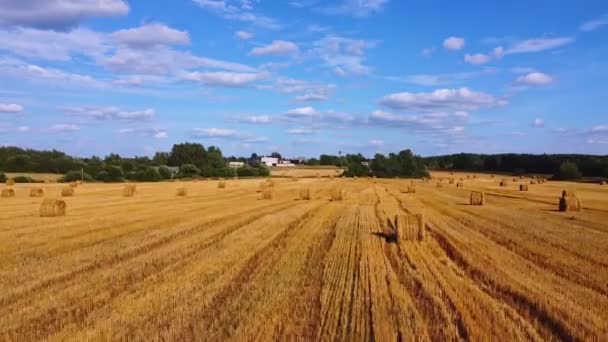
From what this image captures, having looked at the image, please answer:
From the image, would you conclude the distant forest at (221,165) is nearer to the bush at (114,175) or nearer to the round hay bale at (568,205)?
the bush at (114,175)

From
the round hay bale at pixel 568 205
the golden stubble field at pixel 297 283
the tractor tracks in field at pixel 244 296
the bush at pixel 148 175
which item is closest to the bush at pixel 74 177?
the bush at pixel 148 175

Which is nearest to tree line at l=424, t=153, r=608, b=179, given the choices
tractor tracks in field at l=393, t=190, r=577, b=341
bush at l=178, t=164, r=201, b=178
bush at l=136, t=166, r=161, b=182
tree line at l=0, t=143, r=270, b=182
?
tree line at l=0, t=143, r=270, b=182

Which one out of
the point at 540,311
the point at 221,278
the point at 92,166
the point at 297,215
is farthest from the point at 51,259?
the point at 92,166

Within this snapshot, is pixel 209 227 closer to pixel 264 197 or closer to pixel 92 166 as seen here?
pixel 264 197

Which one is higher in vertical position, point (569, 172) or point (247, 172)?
point (569, 172)

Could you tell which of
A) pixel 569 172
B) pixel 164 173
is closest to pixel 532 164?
pixel 569 172

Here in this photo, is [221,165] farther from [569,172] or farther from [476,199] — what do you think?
[476,199]
